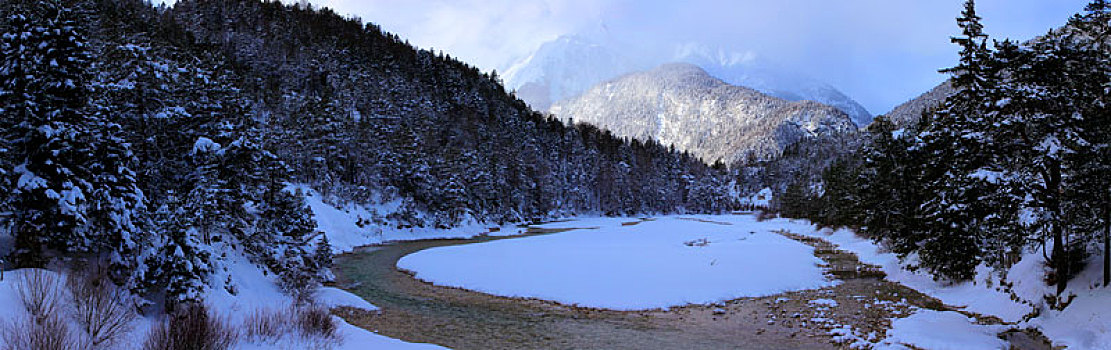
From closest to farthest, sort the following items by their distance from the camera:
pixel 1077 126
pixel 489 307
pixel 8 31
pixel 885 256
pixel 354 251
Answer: pixel 8 31 < pixel 1077 126 < pixel 489 307 < pixel 885 256 < pixel 354 251

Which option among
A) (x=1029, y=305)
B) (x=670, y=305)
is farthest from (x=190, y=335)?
(x=1029, y=305)

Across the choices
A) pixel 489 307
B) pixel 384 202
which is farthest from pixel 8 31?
pixel 384 202

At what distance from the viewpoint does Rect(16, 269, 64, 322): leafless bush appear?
8.44 meters

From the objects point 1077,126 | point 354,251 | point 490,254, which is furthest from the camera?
point 354,251

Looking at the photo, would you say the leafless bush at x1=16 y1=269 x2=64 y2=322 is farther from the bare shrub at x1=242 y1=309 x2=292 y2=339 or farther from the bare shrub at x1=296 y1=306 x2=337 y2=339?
the bare shrub at x1=296 y1=306 x2=337 y2=339

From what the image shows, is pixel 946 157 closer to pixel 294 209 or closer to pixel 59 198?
pixel 59 198

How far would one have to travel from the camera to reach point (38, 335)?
24.9 ft

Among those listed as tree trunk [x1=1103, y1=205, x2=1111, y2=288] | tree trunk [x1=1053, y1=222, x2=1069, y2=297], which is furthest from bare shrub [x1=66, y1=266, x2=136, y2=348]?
tree trunk [x1=1053, y1=222, x2=1069, y2=297]

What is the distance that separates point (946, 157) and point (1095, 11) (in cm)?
560

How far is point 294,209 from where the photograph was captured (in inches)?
1084

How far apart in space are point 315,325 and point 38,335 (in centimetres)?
606

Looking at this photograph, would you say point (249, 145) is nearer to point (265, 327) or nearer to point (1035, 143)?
point (265, 327)

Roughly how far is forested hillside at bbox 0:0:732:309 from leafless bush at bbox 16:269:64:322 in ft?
6.37

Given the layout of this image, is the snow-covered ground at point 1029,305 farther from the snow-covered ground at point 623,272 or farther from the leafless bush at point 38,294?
the leafless bush at point 38,294
